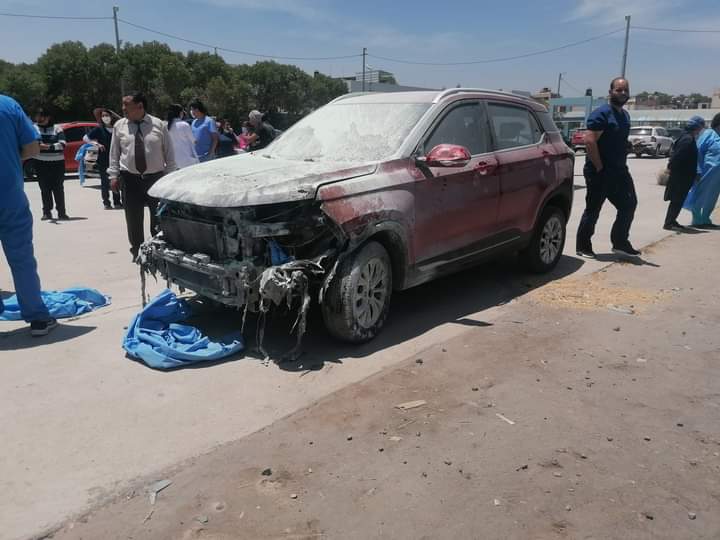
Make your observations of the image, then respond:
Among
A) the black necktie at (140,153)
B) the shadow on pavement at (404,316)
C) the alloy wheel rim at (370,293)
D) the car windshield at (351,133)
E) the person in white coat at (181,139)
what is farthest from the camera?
the person in white coat at (181,139)

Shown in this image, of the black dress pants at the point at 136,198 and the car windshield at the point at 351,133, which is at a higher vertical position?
the car windshield at the point at 351,133

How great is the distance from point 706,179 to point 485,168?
259 inches

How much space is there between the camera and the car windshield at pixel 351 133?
16.3ft

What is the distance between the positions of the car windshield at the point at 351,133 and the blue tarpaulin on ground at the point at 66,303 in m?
2.16

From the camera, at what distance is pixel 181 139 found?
8.19 meters

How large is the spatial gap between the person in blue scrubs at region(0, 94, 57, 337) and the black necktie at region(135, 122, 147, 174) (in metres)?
1.58

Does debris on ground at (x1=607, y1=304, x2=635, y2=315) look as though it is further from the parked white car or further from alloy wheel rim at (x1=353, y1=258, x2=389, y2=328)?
the parked white car

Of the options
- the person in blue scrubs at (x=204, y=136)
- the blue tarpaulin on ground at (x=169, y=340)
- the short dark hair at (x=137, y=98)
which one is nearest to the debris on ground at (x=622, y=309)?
the blue tarpaulin on ground at (x=169, y=340)

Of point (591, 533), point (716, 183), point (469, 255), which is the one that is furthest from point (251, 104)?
point (591, 533)

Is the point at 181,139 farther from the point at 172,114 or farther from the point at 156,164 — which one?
the point at 156,164

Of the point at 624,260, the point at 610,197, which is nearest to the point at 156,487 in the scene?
the point at 610,197

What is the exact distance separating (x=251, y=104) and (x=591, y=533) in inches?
2003

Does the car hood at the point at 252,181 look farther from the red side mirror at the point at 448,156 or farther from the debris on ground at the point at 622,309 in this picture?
the debris on ground at the point at 622,309

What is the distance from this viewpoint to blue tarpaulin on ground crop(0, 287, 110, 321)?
17.6 feet
